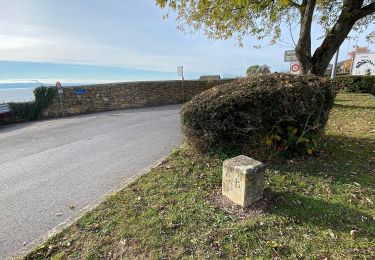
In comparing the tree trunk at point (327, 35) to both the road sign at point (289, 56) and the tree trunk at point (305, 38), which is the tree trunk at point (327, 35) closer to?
the tree trunk at point (305, 38)

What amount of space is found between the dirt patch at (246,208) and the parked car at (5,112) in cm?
1410

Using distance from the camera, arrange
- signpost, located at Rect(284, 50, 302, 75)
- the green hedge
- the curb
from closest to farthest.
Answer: the curb < signpost, located at Rect(284, 50, 302, 75) < the green hedge

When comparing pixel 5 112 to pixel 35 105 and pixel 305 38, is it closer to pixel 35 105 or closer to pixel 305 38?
pixel 35 105

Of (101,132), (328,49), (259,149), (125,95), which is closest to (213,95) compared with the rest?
(259,149)

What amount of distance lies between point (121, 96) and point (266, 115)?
529 inches

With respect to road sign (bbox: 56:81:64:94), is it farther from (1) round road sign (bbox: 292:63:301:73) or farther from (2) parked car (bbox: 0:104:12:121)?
(1) round road sign (bbox: 292:63:301:73)

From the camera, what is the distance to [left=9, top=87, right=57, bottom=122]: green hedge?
13.9 m

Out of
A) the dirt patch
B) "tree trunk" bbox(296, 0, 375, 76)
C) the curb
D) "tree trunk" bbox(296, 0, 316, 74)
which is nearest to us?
the curb

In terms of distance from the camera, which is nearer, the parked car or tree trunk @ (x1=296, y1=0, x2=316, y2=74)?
tree trunk @ (x1=296, y1=0, x2=316, y2=74)

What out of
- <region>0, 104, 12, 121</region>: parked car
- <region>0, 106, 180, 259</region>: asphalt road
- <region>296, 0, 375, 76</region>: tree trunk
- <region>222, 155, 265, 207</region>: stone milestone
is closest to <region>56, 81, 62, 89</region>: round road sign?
<region>0, 104, 12, 121</region>: parked car

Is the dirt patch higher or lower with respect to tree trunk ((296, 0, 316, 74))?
lower

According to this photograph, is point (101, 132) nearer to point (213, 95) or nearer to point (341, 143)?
point (213, 95)

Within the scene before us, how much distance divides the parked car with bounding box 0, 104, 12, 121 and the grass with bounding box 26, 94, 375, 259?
41.9 ft

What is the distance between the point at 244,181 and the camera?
9.11 feet
